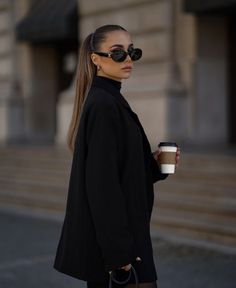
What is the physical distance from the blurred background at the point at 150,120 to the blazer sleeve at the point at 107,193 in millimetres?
3236

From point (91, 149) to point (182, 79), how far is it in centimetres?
1092

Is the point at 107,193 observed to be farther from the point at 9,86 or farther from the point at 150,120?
the point at 9,86

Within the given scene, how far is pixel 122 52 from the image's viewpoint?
333 cm

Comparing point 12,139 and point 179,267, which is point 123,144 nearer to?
point 179,267

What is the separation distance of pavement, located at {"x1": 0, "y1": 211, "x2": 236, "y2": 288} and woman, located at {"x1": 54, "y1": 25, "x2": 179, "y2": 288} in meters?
3.06

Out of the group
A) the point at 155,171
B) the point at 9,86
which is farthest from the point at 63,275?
the point at 9,86

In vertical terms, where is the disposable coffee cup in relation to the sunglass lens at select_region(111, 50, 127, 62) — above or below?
below

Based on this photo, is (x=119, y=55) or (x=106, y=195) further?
(x=119, y=55)

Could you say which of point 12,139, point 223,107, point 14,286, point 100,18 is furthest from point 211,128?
point 14,286

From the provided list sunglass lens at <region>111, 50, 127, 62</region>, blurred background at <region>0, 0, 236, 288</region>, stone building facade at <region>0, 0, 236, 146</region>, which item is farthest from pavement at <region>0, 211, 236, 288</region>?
stone building facade at <region>0, 0, 236, 146</region>

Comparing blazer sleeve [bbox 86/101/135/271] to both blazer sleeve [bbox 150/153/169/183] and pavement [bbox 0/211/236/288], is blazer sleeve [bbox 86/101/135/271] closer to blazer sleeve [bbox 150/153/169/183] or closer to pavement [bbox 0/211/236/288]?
blazer sleeve [bbox 150/153/169/183]

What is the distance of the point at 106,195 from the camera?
3131 millimetres

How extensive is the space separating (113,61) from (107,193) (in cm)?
65

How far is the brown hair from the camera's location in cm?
339
